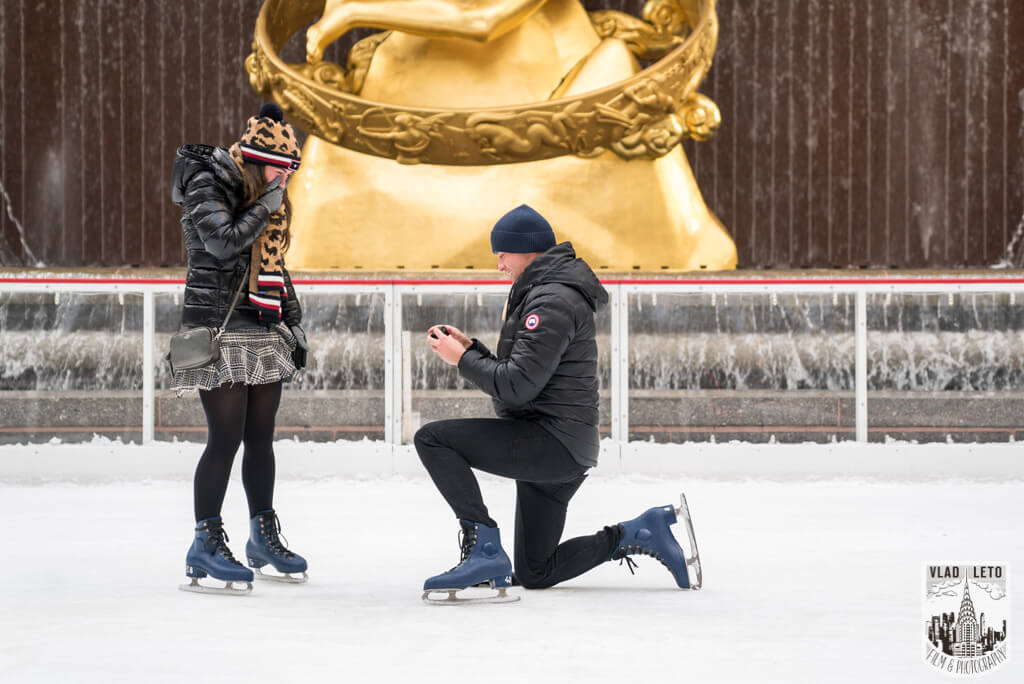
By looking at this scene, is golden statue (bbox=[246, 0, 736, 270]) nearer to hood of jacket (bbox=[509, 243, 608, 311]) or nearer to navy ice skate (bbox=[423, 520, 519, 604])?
hood of jacket (bbox=[509, 243, 608, 311])

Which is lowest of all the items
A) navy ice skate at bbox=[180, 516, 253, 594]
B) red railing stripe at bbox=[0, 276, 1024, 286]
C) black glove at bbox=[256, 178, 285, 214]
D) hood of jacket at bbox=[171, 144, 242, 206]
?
navy ice skate at bbox=[180, 516, 253, 594]

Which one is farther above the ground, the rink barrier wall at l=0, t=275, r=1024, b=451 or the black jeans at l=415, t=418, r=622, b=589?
the rink barrier wall at l=0, t=275, r=1024, b=451

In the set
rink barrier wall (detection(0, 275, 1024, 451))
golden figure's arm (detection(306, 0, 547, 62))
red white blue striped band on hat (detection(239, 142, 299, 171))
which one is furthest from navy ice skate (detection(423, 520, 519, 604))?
golden figure's arm (detection(306, 0, 547, 62))

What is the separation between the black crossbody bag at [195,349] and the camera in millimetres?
3279

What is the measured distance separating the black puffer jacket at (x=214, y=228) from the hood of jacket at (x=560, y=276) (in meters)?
0.67

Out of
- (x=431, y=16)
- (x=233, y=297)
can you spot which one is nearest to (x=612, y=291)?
(x=431, y=16)

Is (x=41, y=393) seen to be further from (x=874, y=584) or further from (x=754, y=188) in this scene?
(x=754, y=188)

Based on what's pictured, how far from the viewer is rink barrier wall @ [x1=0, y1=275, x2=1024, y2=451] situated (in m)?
6.12

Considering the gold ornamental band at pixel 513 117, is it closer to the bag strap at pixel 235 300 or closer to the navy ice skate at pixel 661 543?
the bag strap at pixel 235 300

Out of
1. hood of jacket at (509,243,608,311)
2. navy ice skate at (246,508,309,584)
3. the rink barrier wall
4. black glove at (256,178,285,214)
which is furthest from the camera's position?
the rink barrier wall

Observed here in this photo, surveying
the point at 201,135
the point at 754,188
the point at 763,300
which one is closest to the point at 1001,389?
the point at 763,300

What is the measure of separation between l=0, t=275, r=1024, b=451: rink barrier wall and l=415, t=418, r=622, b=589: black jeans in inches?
108

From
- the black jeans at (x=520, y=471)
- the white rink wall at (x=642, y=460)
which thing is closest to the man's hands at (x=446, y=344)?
the black jeans at (x=520, y=471)

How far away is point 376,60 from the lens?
7.81 metres
